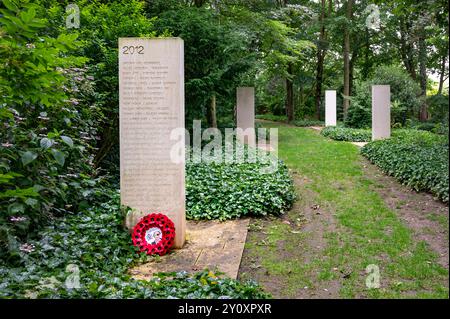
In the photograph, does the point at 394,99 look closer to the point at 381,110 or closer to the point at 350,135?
the point at 350,135

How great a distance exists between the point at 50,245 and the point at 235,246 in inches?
83.9

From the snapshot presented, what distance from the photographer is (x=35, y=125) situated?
16.8 ft

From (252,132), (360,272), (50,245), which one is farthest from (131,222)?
(252,132)

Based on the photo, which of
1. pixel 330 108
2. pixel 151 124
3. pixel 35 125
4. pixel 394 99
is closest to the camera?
pixel 151 124

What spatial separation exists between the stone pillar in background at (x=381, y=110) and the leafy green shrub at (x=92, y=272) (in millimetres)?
9953

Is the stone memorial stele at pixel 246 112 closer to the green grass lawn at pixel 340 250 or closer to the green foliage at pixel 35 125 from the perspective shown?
the green grass lawn at pixel 340 250

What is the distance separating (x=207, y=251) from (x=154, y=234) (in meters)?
0.68

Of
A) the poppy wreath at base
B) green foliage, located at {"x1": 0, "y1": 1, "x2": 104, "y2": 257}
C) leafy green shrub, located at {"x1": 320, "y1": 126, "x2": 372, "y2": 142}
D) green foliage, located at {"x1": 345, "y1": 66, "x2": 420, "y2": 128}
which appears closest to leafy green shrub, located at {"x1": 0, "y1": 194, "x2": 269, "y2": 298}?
the poppy wreath at base

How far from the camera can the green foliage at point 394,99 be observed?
17516 mm

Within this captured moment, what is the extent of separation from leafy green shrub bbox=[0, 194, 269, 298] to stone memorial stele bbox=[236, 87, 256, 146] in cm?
866

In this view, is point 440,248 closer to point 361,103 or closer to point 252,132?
point 252,132

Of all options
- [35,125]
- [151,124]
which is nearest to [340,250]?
[151,124]

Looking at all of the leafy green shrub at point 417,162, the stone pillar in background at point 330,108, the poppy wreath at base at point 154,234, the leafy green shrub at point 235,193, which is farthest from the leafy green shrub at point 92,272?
the stone pillar in background at point 330,108

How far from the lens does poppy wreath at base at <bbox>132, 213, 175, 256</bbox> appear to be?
4.86 meters
